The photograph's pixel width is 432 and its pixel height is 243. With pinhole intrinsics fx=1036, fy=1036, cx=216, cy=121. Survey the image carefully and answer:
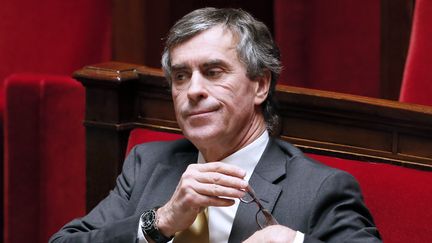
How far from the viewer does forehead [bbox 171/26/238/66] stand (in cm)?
116

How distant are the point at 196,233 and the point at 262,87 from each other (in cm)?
18

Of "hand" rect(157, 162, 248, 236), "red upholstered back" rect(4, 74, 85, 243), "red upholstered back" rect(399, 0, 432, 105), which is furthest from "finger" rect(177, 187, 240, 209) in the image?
"red upholstered back" rect(4, 74, 85, 243)

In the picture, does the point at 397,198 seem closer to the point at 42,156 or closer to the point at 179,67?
the point at 179,67

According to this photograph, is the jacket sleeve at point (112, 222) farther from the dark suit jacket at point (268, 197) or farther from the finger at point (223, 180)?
the finger at point (223, 180)

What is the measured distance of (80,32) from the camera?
6.41 feet

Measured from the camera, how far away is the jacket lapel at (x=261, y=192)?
44.9 inches

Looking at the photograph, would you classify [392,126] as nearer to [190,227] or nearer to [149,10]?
[190,227]

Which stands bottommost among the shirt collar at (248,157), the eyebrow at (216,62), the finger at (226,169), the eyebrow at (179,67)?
the shirt collar at (248,157)

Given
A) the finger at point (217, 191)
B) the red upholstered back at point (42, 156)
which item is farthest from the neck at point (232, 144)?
the red upholstered back at point (42, 156)

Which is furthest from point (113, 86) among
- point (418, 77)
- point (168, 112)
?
point (418, 77)

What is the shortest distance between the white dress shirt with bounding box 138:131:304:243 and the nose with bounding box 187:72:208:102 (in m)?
0.08

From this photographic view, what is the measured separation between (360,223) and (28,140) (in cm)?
78

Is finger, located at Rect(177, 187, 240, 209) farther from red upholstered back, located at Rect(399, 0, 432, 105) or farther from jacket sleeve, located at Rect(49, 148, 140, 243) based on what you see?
red upholstered back, located at Rect(399, 0, 432, 105)

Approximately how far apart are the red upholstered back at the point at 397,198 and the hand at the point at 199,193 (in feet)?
0.67
